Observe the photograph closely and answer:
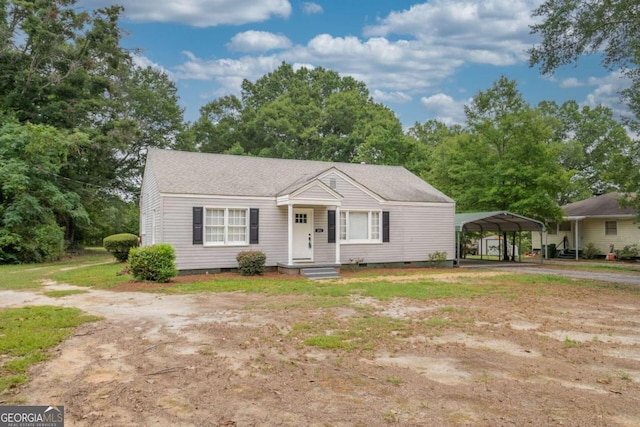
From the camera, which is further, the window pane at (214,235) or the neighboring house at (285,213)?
the window pane at (214,235)

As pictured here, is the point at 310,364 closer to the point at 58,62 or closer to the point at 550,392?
the point at 550,392

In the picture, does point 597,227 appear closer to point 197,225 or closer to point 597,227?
point 597,227

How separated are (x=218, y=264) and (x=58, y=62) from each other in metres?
20.5

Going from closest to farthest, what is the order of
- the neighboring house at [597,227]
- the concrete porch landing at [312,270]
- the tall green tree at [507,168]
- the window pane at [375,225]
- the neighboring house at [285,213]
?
the neighboring house at [285,213]
the concrete porch landing at [312,270]
the window pane at [375,225]
the tall green tree at [507,168]
the neighboring house at [597,227]

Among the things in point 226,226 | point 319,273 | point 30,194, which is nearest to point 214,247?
point 226,226

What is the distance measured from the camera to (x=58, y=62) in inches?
1101

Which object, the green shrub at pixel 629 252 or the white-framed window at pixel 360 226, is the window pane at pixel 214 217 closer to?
the white-framed window at pixel 360 226

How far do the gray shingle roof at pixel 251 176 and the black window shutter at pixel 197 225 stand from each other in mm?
651

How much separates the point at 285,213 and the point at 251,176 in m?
2.16

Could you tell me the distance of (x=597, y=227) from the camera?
27125 millimetres

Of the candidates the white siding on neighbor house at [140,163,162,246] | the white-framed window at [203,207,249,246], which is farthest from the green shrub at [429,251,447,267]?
the white siding on neighbor house at [140,163,162,246]

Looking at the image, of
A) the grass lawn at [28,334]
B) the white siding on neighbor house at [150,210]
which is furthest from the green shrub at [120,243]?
the grass lawn at [28,334]

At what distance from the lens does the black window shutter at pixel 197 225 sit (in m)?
15.7

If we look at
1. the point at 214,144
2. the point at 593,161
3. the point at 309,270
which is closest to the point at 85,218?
the point at 309,270
